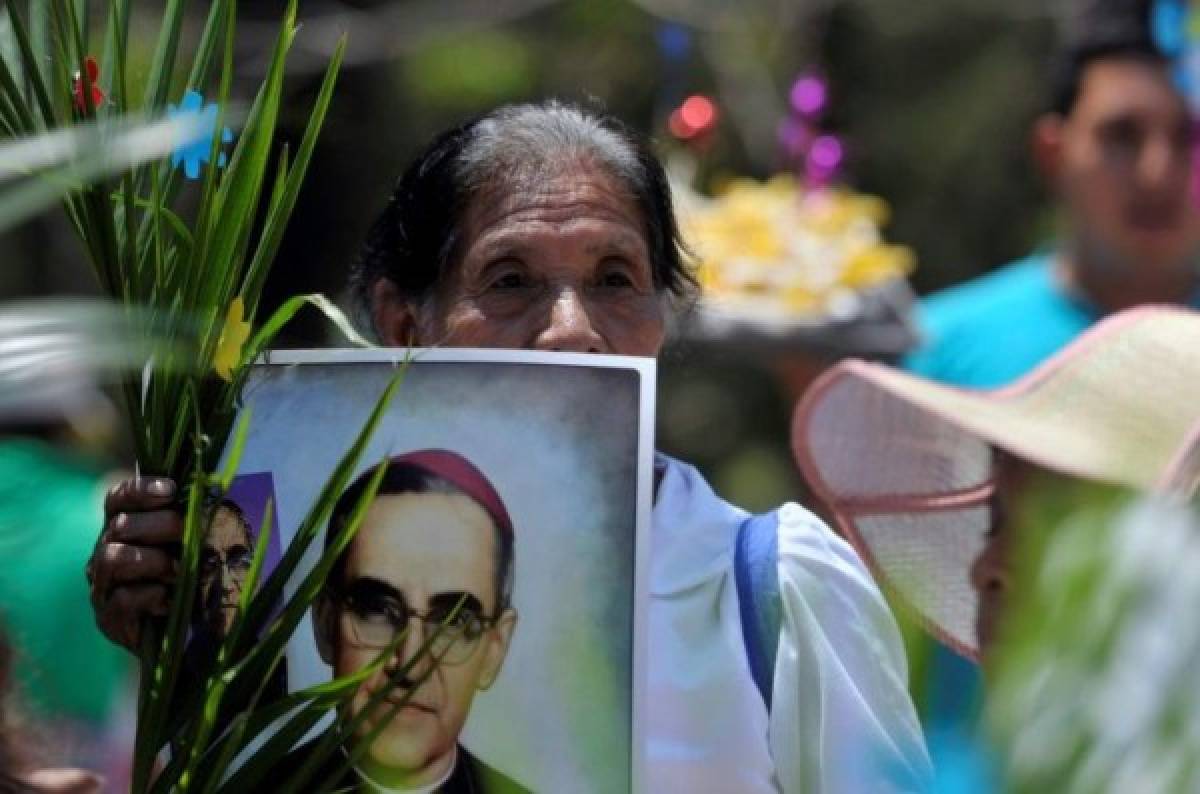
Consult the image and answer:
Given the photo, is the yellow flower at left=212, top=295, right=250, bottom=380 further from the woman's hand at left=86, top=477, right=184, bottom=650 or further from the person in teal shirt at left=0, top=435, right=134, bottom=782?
the person in teal shirt at left=0, top=435, right=134, bottom=782

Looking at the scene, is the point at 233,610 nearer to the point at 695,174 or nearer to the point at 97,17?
the point at 97,17

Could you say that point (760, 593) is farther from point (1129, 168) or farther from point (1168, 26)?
point (1168, 26)

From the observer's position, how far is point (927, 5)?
1038cm

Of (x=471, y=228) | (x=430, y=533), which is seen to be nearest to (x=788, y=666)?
(x=430, y=533)

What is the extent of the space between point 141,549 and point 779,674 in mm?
532

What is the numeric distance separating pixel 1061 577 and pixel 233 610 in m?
1.08

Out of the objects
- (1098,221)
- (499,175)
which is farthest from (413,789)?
(1098,221)

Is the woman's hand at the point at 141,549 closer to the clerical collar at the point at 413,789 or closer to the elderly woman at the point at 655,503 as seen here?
the elderly woman at the point at 655,503

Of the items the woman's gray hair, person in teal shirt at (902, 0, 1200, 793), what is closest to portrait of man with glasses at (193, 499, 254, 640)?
the woman's gray hair

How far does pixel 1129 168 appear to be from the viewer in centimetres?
436

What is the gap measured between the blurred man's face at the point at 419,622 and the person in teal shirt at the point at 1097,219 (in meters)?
2.49

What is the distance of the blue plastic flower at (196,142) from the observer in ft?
5.43

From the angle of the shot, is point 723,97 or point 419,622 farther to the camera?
point 723,97

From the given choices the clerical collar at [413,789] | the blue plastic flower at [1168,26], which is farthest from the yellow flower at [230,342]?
the blue plastic flower at [1168,26]
